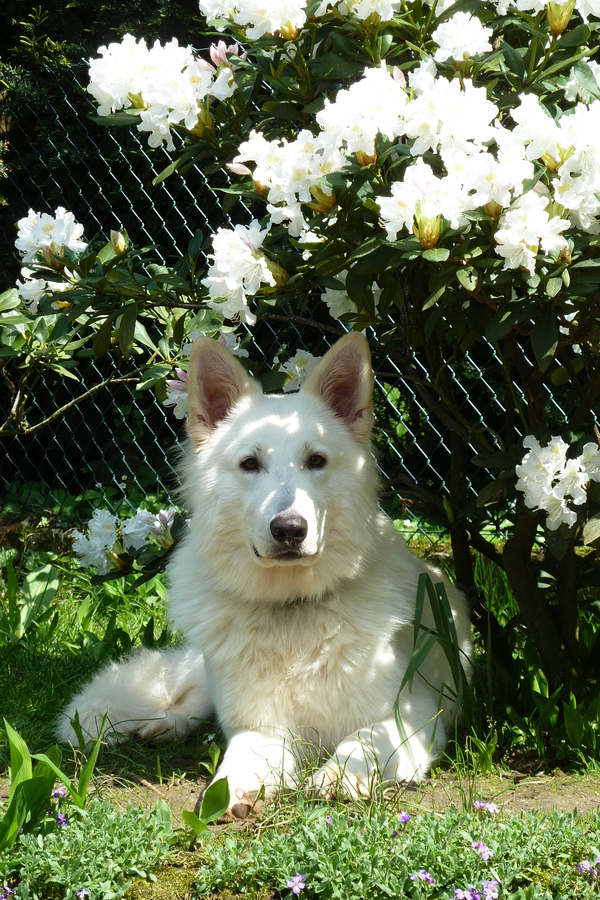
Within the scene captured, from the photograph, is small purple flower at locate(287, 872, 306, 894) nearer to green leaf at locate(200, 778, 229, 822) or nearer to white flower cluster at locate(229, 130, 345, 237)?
green leaf at locate(200, 778, 229, 822)

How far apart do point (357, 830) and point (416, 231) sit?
1572 millimetres

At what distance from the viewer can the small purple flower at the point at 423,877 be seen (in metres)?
2.13

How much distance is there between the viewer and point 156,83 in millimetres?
2777

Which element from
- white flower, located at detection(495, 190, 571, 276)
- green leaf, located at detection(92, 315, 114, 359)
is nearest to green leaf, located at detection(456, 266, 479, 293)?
white flower, located at detection(495, 190, 571, 276)

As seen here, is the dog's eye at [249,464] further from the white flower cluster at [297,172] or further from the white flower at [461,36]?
the white flower at [461,36]

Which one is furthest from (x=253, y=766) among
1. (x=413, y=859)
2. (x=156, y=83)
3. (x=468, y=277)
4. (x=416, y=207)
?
(x=156, y=83)

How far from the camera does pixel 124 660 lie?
372cm

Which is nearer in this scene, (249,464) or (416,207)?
(416,207)

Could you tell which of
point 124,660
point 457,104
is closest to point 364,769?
point 124,660

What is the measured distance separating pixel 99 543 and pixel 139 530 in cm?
18

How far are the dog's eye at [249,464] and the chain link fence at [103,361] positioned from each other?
2351mm

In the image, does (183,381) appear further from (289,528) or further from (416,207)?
(416,207)

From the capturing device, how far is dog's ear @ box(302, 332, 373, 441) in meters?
3.19

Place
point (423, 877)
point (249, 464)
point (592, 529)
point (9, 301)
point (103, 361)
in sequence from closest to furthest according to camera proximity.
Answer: point (423, 877) < point (592, 529) < point (249, 464) < point (9, 301) < point (103, 361)
